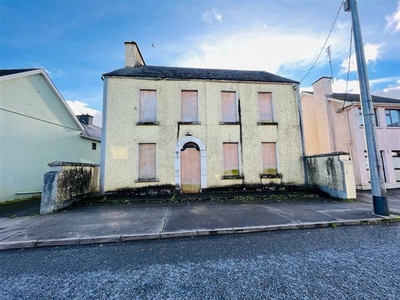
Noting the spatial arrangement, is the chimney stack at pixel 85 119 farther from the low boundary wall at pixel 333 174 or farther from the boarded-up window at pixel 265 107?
the low boundary wall at pixel 333 174

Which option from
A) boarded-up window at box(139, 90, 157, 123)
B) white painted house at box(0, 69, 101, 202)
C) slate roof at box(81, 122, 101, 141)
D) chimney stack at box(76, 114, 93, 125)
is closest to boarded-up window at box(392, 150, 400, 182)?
boarded-up window at box(139, 90, 157, 123)

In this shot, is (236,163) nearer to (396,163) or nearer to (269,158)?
(269,158)

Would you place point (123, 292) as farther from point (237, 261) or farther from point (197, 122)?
point (197, 122)

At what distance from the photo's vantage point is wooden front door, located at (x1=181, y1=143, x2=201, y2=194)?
379 inches

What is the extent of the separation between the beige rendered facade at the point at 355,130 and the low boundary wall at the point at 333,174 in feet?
16.0

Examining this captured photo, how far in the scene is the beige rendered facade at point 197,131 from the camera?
30.9 feet

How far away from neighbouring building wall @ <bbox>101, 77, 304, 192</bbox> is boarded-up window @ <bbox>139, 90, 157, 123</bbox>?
23cm

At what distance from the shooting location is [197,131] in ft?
32.7

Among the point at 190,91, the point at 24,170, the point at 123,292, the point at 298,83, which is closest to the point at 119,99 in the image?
the point at 190,91

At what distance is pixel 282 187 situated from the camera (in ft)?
32.7

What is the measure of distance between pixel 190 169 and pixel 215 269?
22.9ft

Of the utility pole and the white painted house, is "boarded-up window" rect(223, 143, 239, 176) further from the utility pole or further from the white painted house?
the white painted house

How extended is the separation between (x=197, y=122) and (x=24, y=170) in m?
10.6

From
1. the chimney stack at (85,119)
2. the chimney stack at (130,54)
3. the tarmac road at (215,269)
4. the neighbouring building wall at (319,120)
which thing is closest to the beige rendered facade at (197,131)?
the chimney stack at (130,54)
